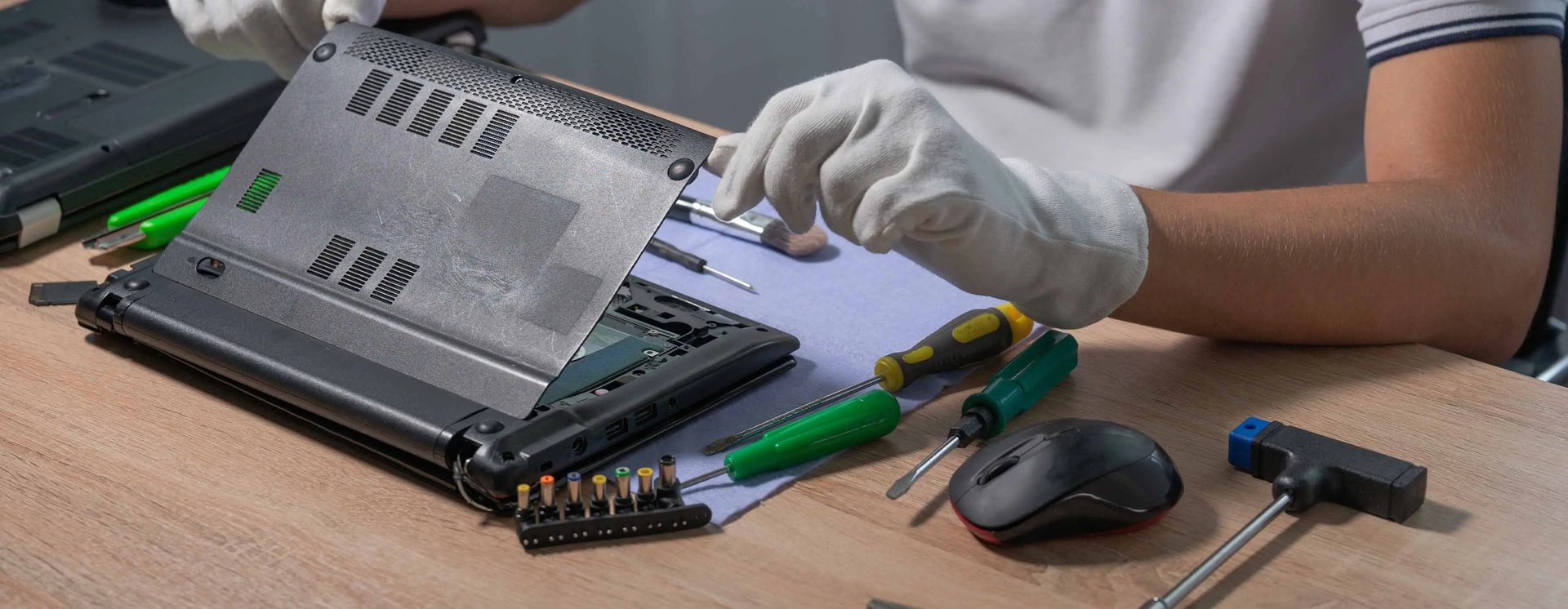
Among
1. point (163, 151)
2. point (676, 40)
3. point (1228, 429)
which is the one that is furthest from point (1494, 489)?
point (676, 40)

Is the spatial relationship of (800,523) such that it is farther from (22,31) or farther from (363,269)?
(22,31)

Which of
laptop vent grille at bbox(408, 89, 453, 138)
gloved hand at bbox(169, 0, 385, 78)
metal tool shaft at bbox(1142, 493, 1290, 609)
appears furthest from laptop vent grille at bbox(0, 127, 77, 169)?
metal tool shaft at bbox(1142, 493, 1290, 609)

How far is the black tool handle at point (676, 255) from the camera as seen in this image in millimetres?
917

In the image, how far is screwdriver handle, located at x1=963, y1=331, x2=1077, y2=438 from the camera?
2.39 feet

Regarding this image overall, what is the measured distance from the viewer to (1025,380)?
2.46 ft

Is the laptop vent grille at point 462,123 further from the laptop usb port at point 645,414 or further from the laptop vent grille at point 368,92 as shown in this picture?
the laptop usb port at point 645,414

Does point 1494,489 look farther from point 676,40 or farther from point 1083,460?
point 676,40

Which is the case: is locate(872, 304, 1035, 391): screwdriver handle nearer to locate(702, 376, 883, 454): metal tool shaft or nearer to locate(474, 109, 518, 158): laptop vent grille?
locate(702, 376, 883, 454): metal tool shaft

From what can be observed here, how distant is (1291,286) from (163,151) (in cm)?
82

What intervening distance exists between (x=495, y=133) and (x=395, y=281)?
103mm

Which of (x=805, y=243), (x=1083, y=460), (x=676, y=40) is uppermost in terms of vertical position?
(x=676, y=40)

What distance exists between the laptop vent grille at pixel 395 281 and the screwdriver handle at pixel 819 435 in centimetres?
21

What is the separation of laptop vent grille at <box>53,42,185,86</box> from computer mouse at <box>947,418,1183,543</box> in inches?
31.7

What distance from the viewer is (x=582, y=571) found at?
2.01 feet
